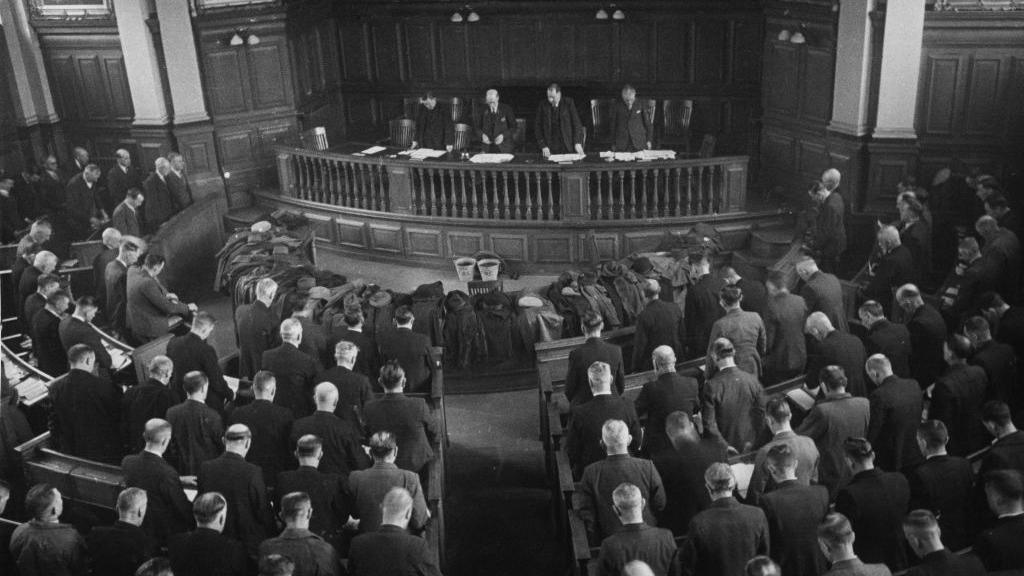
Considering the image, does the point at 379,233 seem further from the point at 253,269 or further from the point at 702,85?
the point at 702,85

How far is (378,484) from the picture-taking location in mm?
6891

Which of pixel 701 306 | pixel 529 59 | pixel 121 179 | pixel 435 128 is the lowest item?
pixel 701 306

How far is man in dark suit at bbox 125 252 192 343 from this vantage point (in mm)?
10984

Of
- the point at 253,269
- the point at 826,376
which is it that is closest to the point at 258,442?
the point at 826,376

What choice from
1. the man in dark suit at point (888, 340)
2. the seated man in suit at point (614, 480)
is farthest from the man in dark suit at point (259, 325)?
the man in dark suit at point (888, 340)

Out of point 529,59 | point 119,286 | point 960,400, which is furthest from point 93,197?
point 960,400

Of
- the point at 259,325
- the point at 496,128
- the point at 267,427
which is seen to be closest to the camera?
the point at 267,427

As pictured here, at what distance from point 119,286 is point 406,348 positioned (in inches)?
166

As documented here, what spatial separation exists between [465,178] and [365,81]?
4962mm

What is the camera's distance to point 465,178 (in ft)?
46.8

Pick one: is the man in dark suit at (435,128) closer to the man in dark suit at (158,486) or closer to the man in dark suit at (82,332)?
the man in dark suit at (82,332)

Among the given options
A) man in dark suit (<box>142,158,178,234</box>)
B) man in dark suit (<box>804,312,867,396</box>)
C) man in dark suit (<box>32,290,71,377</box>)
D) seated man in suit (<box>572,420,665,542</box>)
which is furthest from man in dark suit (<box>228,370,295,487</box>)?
man in dark suit (<box>142,158,178,234</box>)

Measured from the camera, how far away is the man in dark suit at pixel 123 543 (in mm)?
6430

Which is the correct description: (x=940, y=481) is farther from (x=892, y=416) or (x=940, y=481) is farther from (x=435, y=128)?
(x=435, y=128)
